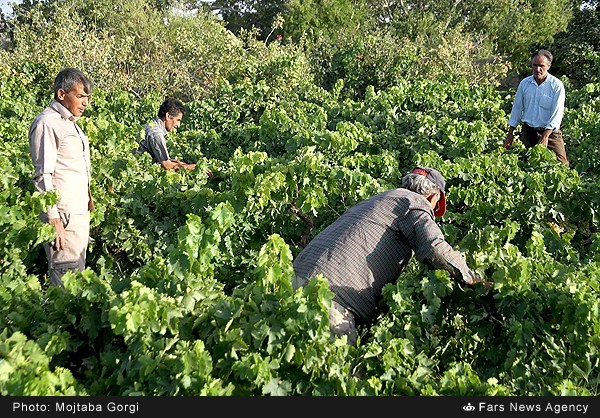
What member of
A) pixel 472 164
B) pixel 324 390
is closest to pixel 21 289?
pixel 324 390

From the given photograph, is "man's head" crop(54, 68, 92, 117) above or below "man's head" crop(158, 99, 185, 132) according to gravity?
above

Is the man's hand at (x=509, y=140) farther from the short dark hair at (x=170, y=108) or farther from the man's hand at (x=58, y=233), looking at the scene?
the man's hand at (x=58, y=233)

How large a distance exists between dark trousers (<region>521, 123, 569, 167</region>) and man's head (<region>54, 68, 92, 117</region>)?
4991 millimetres

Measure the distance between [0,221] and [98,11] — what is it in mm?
23916

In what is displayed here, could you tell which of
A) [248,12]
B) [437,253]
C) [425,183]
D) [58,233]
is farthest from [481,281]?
[248,12]

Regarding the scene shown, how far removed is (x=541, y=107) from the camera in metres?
6.96

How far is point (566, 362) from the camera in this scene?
3.24m

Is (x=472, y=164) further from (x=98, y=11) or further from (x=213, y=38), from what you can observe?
(x=98, y=11)

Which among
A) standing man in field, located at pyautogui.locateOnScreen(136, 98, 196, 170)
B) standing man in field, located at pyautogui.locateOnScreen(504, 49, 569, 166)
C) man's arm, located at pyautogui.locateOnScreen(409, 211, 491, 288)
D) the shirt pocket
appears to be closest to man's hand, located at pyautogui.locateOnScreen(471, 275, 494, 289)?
man's arm, located at pyautogui.locateOnScreen(409, 211, 491, 288)

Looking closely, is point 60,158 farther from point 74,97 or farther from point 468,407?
point 468,407

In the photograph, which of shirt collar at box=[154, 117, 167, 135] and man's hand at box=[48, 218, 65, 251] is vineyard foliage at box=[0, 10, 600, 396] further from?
shirt collar at box=[154, 117, 167, 135]

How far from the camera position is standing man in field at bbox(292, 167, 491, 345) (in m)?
3.35

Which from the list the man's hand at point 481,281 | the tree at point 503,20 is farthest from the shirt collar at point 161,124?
the tree at point 503,20

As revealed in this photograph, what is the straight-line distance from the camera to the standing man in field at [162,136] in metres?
6.42
